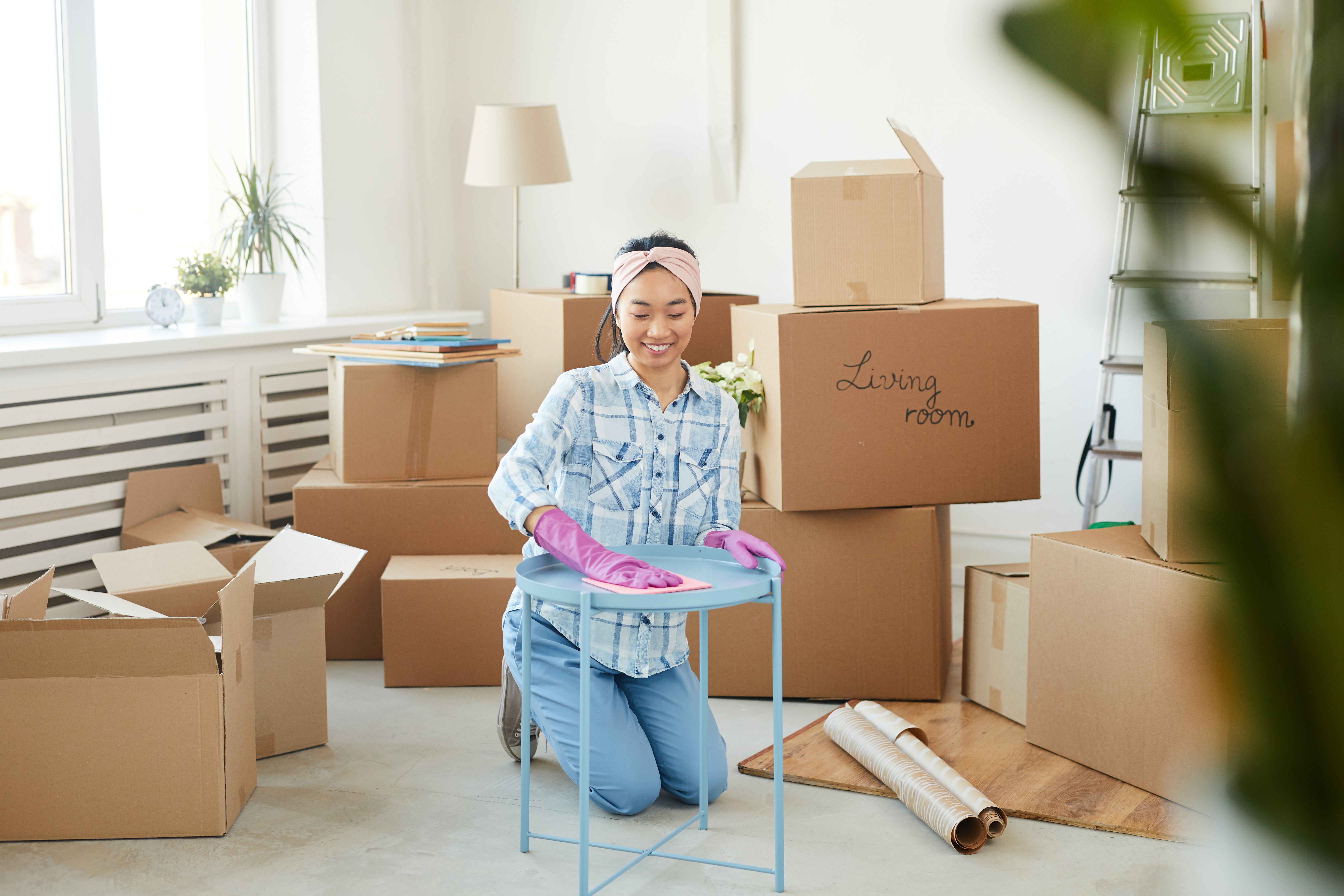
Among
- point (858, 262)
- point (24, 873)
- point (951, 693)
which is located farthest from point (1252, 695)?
point (951, 693)

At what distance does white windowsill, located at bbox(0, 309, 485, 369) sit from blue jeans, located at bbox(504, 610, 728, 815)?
4.85ft

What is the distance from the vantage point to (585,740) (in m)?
1.55

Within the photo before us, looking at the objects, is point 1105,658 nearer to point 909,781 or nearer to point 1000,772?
point 1000,772

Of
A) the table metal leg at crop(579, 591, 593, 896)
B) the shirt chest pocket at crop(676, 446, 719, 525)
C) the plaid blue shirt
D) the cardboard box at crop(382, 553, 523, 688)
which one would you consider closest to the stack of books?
the cardboard box at crop(382, 553, 523, 688)

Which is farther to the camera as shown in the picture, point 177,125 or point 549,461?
point 177,125

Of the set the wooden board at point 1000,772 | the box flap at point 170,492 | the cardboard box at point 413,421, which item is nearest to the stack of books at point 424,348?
the cardboard box at point 413,421

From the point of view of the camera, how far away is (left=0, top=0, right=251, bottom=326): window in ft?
10.3

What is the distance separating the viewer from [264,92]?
387cm

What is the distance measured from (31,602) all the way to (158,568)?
31cm

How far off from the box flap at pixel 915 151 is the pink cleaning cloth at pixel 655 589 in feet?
3.76

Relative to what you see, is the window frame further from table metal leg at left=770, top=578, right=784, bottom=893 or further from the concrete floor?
table metal leg at left=770, top=578, right=784, bottom=893

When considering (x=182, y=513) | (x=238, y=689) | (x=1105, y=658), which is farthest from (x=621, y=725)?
(x=182, y=513)

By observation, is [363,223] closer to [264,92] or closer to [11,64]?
[264,92]

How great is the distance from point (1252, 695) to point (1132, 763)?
2.06m
